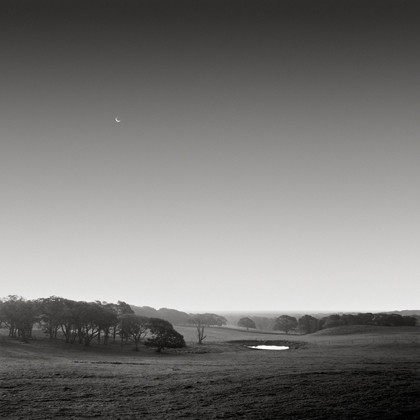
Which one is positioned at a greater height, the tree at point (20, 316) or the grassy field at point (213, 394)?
the tree at point (20, 316)

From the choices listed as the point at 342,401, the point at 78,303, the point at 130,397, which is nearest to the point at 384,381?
the point at 342,401

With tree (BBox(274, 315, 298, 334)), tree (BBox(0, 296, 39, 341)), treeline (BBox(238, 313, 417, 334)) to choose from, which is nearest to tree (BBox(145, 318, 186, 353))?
tree (BBox(0, 296, 39, 341))

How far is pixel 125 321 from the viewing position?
284 ft

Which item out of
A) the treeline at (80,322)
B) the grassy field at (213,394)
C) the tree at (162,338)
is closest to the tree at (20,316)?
the treeline at (80,322)

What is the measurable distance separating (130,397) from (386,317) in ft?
441

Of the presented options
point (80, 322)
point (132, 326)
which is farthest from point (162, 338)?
point (80, 322)

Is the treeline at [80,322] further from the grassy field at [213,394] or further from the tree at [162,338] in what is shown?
the grassy field at [213,394]

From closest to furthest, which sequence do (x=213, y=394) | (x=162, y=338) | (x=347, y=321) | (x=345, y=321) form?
(x=213, y=394) → (x=162, y=338) → (x=345, y=321) → (x=347, y=321)

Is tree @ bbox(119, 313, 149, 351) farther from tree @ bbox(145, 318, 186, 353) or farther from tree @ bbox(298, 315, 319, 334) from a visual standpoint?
tree @ bbox(298, 315, 319, 334)

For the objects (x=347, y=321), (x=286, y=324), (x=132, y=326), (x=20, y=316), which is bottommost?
(x=286, y=324)

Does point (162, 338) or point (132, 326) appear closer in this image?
point (162, 338)

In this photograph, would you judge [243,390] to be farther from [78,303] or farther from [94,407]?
[78,303]

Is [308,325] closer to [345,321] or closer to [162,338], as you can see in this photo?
[345,321]

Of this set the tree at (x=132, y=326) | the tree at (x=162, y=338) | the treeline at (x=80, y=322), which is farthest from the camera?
the tree at (x=132, y=326)
